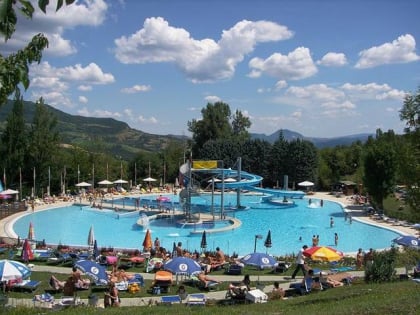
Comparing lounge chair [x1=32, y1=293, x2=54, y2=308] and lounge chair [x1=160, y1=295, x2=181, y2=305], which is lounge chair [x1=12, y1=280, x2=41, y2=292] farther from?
lounge chair [x1=160, y1=295, x2=181, y2=305]

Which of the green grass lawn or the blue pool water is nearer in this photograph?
the green grass lawn

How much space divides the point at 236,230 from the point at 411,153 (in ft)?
68.6

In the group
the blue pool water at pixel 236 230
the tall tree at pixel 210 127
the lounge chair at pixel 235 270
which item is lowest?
the blue pool water at pixel 236 230

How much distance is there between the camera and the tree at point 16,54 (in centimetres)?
277

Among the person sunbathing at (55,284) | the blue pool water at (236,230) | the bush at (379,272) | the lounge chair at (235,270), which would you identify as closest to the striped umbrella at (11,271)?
the person sunbathing at (55,284)

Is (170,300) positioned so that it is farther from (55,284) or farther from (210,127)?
(210,127)

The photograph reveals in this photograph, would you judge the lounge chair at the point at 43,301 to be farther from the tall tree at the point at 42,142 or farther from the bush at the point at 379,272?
the tall tree at the point at 42,142

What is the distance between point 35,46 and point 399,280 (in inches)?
590

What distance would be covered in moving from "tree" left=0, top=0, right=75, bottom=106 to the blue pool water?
22755 mm

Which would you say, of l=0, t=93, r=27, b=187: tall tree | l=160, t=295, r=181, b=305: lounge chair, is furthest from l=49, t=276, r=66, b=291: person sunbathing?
l=0, t=93, r=27, b=187: tall tree

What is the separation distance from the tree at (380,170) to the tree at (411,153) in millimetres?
24969

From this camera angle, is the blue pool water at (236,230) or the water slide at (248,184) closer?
the blue pool water at (236,230)

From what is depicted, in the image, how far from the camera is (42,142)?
160 ft

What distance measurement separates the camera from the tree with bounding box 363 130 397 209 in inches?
1486
